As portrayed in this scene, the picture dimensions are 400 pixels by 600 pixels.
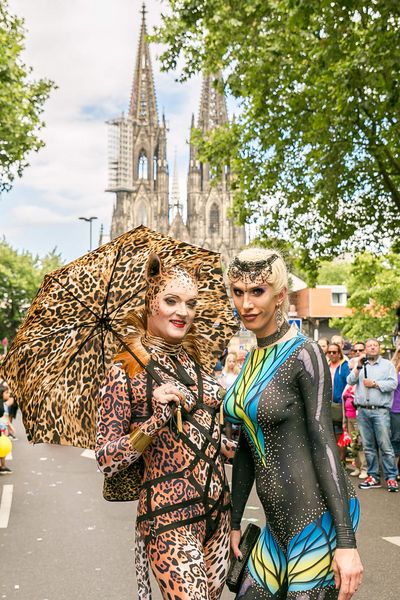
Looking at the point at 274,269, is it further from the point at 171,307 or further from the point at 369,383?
the point at 369,383

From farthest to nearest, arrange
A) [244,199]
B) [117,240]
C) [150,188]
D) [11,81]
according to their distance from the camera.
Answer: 1. [150,188]
2. [244,199]
3. [11,81]
4. [117,240]

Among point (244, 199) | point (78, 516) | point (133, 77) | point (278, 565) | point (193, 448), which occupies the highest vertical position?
point (133, 77)

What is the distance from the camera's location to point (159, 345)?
3225 millimetres

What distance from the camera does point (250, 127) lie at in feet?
64.1

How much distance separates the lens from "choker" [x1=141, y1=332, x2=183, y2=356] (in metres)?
3.22

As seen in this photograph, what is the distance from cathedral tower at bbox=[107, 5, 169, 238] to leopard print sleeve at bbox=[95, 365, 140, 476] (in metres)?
114

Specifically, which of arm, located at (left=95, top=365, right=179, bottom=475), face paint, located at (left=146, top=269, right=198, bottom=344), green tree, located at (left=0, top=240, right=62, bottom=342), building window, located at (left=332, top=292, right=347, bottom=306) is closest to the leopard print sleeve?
arm, located at (left=95, top=365, right=179, bottom=475)

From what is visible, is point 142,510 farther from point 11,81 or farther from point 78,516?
point 11,81

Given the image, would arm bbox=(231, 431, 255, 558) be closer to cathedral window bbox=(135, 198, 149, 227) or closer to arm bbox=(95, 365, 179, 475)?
arm bbox=(95, 365, 179, 475)

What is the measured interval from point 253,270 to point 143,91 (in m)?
128

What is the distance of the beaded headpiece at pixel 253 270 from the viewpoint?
2951 millimetres

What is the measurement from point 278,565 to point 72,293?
148 cm

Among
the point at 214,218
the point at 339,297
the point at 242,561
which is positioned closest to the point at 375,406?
the point at 242,561

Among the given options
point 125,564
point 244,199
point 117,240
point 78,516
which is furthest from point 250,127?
point 117,240
